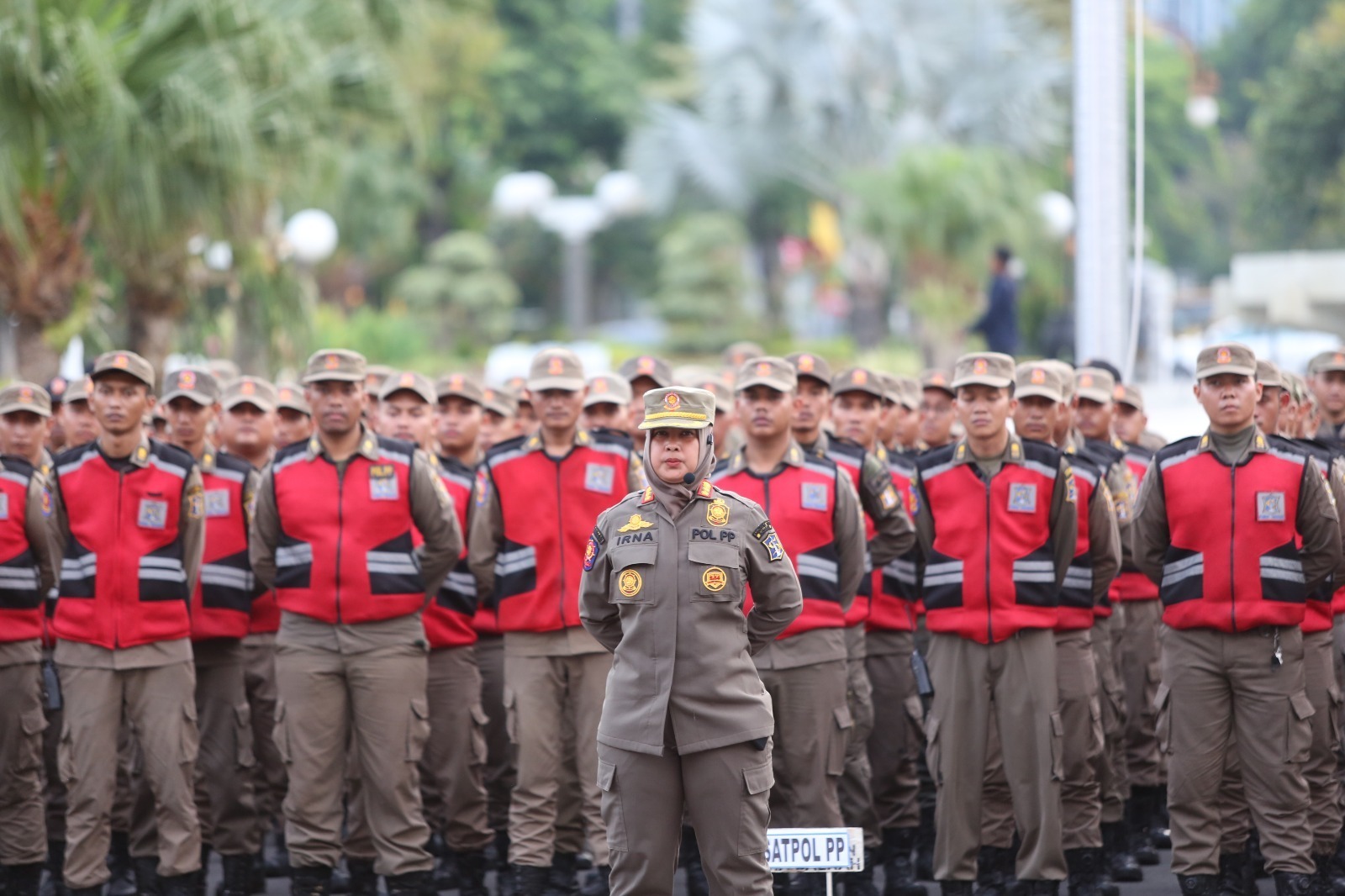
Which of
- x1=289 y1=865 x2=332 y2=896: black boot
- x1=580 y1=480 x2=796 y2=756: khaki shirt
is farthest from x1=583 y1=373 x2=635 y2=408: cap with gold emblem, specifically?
x1=580 y1=480 x2=796 y2=756: khaki shirt

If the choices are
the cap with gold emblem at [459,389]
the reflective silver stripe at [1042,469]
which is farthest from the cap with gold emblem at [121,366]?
the reflective silver stripe at [1042,469]

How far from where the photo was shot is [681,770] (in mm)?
6477

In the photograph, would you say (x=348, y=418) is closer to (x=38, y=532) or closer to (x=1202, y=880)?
(x=38, y=532)

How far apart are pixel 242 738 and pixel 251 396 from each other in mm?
1893

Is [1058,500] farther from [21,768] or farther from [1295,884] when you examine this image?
[21,768]

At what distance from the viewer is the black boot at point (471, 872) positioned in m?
9.09

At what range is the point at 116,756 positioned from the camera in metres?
8.35

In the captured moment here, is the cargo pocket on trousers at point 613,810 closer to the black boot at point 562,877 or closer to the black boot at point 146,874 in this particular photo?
the black boot at point 562,877

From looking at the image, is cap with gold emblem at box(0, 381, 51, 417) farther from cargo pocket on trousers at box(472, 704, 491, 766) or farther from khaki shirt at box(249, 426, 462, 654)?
cargo pocket on trousers at box(472, 704, 491, 766)

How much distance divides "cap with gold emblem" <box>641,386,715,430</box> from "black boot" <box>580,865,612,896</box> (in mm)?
3381

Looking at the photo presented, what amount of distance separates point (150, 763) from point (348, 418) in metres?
1.84

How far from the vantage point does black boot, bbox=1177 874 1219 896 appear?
8117 millimetres

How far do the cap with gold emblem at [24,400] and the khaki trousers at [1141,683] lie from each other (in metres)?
6.02

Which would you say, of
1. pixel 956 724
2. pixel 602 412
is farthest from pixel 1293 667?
pixel 602 412
